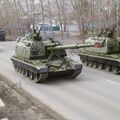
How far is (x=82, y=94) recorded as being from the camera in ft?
37.3

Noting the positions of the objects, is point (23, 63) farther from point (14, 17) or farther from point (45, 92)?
point (14, 17)

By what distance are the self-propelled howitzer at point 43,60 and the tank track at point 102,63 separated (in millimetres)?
2250

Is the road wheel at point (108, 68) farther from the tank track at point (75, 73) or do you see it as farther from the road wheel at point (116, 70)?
the tank track at point (75, 73)

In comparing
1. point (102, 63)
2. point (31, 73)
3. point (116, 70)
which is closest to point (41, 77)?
point (31, 73)

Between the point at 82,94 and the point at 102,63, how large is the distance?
528 centimetres

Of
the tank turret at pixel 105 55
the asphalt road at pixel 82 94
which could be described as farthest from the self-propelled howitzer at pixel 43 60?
the tank turret at pixel 105 55

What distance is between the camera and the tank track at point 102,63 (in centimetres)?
1527

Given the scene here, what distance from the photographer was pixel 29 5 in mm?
43188

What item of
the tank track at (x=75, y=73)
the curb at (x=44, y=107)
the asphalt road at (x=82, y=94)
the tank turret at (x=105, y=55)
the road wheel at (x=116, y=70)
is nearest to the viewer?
the curb at (x=44, y=107)

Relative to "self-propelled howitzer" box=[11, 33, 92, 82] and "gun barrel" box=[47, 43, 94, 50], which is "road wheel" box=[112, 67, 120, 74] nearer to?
"self-propelled howitzer" box=[11, 33, 92, 82]

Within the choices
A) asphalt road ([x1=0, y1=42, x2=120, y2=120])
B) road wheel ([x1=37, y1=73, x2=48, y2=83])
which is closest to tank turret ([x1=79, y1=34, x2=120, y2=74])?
asphalt road ([x1=0, y1=42, x2=120, y2=120])

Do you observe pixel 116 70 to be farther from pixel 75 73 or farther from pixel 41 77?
pixel 41 77

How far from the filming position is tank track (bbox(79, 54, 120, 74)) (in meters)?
15.3

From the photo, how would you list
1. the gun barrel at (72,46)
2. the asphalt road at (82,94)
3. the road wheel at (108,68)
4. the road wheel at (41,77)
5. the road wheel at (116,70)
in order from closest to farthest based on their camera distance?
the asphalt road at (82,94), the road wheel at (41,77), the gun barrel at (72,46), the road wheel at (116,70), the road wheel at (108,68)
